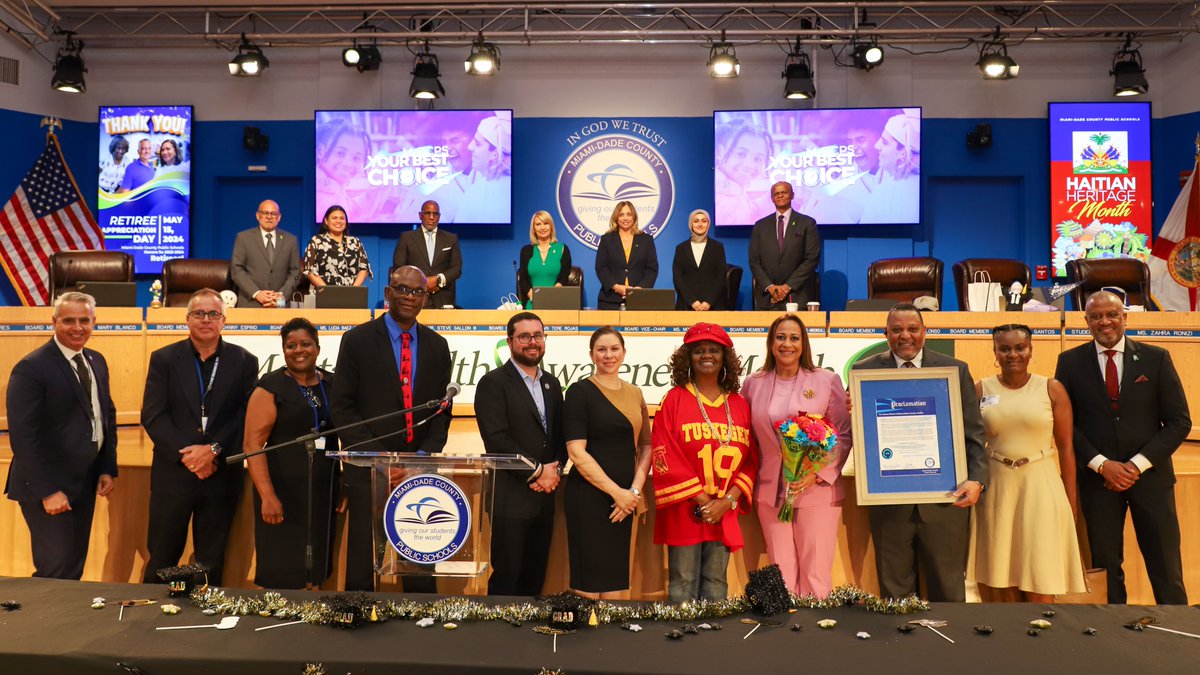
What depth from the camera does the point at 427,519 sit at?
8.88 ft

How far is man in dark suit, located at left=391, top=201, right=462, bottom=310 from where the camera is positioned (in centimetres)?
819

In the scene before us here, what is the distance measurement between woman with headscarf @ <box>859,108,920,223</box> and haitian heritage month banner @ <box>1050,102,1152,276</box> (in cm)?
172

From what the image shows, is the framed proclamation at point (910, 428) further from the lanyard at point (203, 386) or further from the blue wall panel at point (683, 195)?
the blue wall panel at point (683, 195)

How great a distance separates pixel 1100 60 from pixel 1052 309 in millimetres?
6128

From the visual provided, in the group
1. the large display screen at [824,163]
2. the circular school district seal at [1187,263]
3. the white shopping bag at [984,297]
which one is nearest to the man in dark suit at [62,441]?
the white shopping bag at [984,297]

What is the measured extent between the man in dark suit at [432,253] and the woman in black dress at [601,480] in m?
4.29

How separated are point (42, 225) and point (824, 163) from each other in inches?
365

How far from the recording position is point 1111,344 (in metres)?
4.55

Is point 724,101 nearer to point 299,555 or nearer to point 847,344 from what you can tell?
point 847,344

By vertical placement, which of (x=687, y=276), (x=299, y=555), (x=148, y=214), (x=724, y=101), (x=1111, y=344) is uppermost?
(x=724, y=101)

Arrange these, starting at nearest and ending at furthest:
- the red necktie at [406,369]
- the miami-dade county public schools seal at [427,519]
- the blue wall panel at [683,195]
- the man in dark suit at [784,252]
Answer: the miami-dade county public schools seal at [427,519] < the red necktie at [406,369] < the man in dark suit at [784,252] < the blue wall panel at [683,195]

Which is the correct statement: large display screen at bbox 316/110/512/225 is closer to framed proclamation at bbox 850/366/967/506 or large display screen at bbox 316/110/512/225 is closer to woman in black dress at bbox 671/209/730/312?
woman in black dress at bbox 671/209/730/312

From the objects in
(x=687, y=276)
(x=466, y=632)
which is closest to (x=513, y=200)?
(x=687, y=276)

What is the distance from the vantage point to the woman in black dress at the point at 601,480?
158 inches
